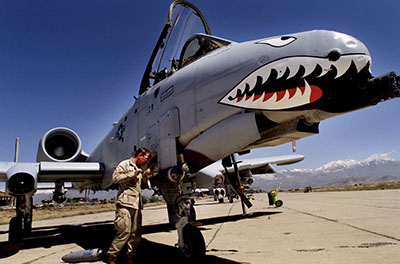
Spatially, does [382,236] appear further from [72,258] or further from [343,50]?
[72,258]

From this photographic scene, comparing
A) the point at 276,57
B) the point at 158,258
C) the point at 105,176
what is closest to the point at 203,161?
the point at 158,258

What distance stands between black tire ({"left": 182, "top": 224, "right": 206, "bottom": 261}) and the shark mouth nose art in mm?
1867

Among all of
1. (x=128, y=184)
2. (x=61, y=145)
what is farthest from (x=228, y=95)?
(x=61, y=145)

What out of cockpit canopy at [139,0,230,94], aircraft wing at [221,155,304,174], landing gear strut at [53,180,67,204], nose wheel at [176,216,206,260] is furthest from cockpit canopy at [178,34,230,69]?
aircraft wing at [221,155,304,174]

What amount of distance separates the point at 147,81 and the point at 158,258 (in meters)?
4.24

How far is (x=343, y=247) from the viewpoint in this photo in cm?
394

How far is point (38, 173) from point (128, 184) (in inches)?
198

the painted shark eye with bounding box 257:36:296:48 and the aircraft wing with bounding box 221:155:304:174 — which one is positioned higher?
the painted shark eye with bounding box 257:36:296:48

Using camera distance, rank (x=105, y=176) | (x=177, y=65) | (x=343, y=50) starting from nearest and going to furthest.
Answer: (x=343, y=50), (x=177, y=65), (x=105, y=176)

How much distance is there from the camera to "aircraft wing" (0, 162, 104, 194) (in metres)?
5.93

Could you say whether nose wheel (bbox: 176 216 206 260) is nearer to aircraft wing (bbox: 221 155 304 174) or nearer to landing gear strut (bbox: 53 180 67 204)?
landing gear strut (bbox: 53 180 67 204)

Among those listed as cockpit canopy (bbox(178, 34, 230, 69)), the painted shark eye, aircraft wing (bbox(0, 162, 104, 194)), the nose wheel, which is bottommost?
the nose wheel

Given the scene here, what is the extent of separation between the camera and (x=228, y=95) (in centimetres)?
384

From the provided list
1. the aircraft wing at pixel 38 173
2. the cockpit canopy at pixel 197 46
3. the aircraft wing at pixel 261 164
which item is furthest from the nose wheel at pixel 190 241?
the aircraft wing at pixel 261 164
